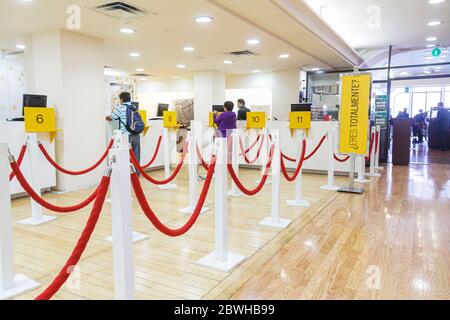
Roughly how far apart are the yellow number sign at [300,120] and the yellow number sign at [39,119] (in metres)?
3.51

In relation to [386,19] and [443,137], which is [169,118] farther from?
[443,137]

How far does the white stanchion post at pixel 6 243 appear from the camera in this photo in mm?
2242

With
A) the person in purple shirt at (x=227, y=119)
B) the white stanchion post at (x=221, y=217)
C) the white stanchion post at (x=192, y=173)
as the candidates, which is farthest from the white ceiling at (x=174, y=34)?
the white stanchion post at (x=221, y=217)

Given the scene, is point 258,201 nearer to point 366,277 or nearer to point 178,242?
point 178,242

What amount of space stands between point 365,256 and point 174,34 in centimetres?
489

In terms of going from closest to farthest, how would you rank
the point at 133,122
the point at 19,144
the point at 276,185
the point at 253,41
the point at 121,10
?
the point at 276,185
the point at 121,10
the point at 19,144
the point at 133,122
the point at 253,41

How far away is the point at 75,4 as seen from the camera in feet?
14.2

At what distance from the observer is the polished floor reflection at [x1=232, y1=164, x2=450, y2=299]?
7.50 ft

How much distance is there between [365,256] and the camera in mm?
2863

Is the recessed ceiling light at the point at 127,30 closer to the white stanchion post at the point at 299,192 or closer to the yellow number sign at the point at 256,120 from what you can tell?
the yellow number sign at the point at 256,120

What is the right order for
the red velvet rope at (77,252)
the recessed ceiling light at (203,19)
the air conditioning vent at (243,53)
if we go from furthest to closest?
the air conditioning vent at (243,53), the recessed ceiling light at (203,19), the red velvet rope at (77,252)

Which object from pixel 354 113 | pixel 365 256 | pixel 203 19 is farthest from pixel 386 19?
pixel 365 256

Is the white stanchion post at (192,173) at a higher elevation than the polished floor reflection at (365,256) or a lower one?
higher

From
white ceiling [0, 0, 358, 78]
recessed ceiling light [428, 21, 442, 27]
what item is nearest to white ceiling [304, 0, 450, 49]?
recessed ceiling light [428, 21, 442, 27]
